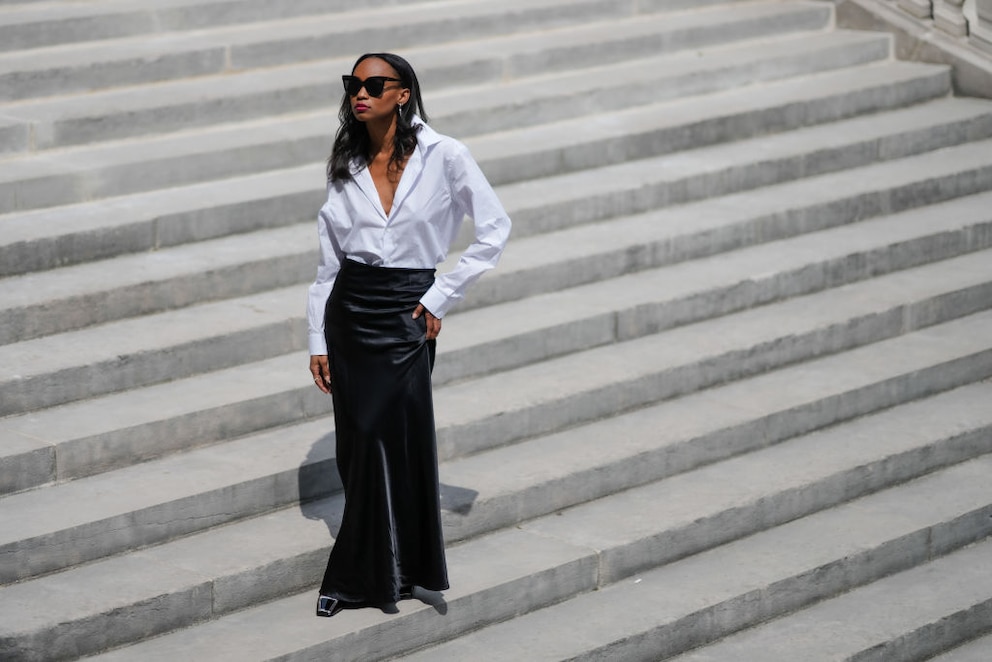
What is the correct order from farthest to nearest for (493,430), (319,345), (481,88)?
(481,88)
(493,430)
(319,345)

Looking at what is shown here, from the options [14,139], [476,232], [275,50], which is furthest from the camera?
[275,50]

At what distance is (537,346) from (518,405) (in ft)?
1.93

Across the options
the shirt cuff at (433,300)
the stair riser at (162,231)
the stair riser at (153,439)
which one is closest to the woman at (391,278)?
the shirt cuff at (433,300)

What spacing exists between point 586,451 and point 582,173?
8.75 ft

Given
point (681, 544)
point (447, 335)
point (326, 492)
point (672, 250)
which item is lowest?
point (681, 544)

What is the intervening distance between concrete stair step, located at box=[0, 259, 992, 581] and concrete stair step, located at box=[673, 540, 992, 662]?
1.40m

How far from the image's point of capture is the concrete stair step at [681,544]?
19.9ft

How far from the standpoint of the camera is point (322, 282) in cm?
599

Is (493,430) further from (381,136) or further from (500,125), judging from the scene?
(500,125)

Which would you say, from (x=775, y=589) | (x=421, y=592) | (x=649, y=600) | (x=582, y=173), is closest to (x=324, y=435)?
(x=421, y=592)

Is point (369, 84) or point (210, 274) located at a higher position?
point (369, 84)

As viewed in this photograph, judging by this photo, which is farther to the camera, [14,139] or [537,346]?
[14,139]

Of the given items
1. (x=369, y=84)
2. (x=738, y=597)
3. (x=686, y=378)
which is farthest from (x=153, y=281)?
(x=738, y=597)

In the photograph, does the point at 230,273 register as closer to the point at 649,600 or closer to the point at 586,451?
the point at 586,451
